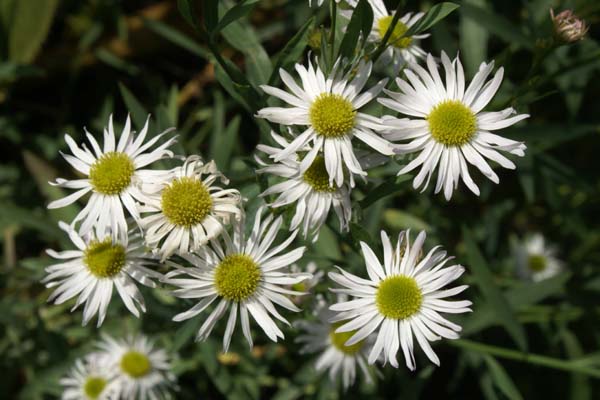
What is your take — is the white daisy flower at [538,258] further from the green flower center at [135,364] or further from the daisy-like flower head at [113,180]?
the daisy-like flower head at [113,180]

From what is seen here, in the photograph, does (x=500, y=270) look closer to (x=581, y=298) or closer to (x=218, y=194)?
(x=581, y=298)

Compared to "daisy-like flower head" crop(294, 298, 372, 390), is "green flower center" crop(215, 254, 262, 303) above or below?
below

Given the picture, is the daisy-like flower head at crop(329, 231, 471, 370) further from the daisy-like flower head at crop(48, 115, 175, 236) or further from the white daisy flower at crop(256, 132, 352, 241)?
the daisy-like flower head at crop(48, 115, 175, 236)

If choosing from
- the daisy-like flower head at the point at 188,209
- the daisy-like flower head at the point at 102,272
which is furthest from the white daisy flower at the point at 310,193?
the daisy-like flower head at the point at 102,272

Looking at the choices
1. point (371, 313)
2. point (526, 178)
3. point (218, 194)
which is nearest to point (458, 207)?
point (526, 178)

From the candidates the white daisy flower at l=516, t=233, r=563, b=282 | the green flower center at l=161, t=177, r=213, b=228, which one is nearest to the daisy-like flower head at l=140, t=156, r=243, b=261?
the green flower center at l=161, t=177, r=213, b=228

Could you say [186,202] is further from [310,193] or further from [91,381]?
[91,381]

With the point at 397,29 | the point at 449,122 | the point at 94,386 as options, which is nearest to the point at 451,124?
the point at 449,122
